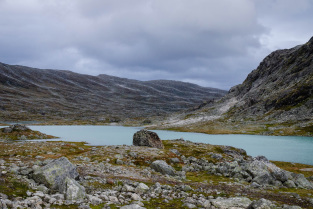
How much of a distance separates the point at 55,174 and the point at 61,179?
625 mm

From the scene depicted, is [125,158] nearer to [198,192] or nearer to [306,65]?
[198,192]

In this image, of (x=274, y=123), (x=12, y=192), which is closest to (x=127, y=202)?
(x=12, y=192)

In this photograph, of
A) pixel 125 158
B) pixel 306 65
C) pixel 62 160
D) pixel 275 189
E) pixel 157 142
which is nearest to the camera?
pixel 62 160

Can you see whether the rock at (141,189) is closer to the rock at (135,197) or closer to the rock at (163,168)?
the rock at (135,197)

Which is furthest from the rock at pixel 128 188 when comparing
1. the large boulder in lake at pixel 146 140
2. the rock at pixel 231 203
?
the large boulder in lake at pixel 146 140

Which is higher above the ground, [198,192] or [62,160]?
[62,160]

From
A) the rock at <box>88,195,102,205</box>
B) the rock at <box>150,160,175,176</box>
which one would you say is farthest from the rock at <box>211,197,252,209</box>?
the rock at <box>150,160,175,176</box>

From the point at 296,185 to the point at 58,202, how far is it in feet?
93.7

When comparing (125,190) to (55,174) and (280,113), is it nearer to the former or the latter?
(55,174)

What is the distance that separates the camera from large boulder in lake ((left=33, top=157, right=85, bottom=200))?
1609cm

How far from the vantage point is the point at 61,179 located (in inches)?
731

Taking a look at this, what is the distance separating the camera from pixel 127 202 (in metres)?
16.5

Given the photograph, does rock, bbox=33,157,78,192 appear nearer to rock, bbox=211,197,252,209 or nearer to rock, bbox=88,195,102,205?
rock, bbox=88,195,102,205

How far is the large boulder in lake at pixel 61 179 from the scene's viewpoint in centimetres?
1609
